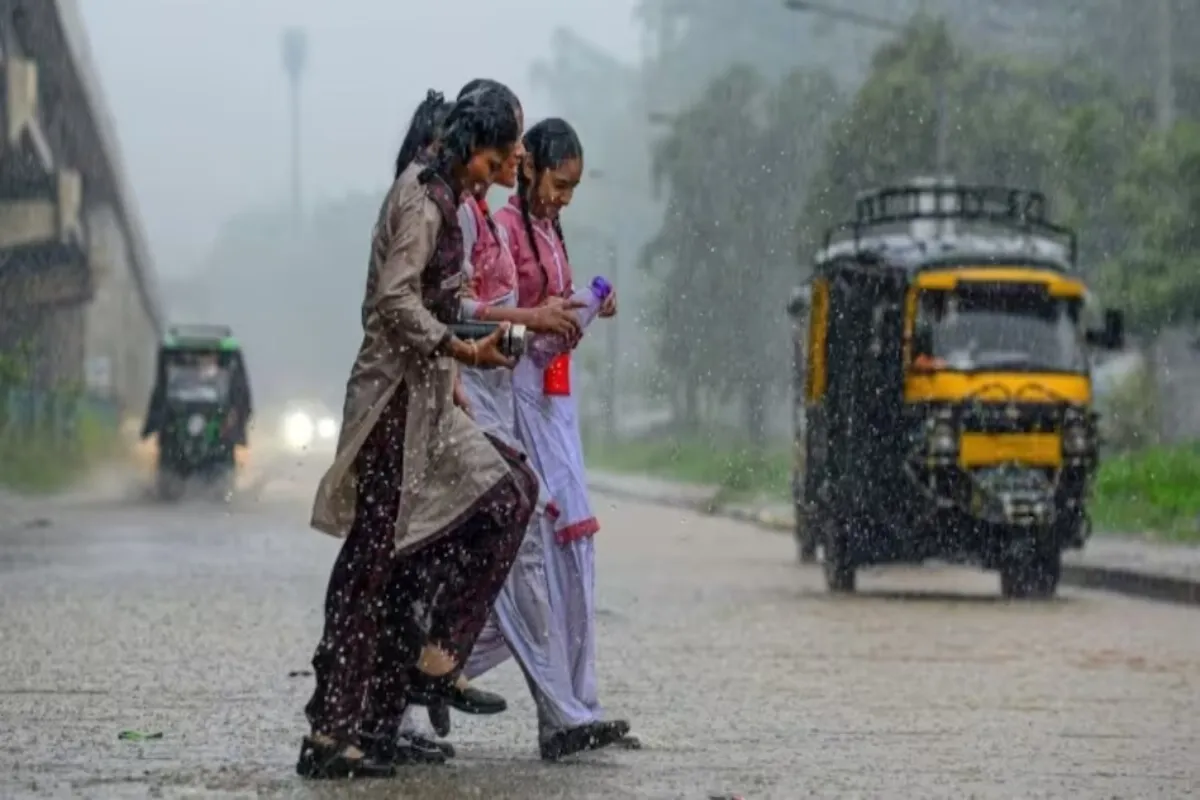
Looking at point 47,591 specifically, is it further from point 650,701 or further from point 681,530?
point 681,530

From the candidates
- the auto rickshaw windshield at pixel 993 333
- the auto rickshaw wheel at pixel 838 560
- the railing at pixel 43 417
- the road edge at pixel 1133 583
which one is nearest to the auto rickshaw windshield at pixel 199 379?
the railing at pixel 43 417

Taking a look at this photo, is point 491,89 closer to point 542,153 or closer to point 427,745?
point 542,153

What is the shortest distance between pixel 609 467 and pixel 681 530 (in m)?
38.9

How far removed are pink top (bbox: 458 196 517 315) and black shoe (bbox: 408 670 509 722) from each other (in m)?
1.10

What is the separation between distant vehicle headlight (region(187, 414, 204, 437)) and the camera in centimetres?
4350

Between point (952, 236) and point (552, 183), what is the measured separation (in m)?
12.5

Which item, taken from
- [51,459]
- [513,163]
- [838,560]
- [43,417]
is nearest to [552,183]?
[513,163]

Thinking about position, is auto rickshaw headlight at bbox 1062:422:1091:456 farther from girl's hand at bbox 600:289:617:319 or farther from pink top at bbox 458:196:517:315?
pink top at bbox 458:196:517:315

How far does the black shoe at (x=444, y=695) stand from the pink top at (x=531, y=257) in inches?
47.2

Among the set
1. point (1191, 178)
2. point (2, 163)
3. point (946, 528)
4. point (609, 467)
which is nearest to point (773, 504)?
point (1191, 178)

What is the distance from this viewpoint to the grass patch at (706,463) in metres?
47.9

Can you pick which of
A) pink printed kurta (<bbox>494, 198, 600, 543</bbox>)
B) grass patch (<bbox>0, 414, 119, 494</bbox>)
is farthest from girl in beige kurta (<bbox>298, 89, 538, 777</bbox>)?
grass patch (<bbox>0, 414, 119, 494</bbox>)

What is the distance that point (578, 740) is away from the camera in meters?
8.12

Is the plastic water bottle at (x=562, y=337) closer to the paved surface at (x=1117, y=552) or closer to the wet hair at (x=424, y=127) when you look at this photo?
the wet hair at (x=424, y=127)
